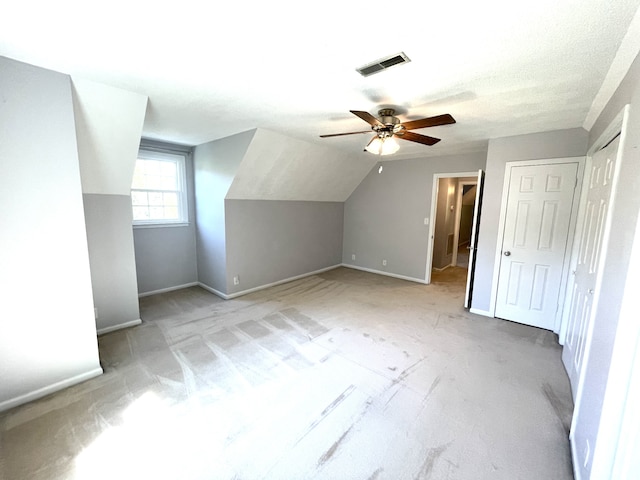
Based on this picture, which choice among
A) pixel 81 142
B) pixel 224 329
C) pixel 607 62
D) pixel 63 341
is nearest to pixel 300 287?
pixel 224 329

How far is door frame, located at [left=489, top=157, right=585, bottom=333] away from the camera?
9.29 ft

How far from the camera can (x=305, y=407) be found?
1.91 metres

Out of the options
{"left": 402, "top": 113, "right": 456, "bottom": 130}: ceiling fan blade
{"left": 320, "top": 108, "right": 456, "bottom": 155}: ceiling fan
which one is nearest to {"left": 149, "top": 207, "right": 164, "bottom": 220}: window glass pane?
{"left": 320, "top": 108, "right": 456, "bottom": 155}: ceiling fan

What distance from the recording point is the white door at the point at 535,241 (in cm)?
294

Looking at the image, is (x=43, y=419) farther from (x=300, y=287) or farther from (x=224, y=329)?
(x=300, y=287)

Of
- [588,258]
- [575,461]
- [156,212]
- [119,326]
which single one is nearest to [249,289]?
[119,326]

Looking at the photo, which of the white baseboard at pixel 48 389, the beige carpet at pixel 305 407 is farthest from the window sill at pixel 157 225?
the white baseboard at pixel 48 389

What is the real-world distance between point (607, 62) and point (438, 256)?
4528 millimetres

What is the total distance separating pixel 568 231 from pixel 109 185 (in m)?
4.99

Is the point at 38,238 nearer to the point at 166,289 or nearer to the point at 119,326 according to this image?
the point at 119,326

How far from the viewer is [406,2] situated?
1.15 metres

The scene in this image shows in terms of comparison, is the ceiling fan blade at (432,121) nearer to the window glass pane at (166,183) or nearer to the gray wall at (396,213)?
the gray wall at (396,213)

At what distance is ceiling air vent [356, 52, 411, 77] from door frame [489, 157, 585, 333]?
2.41 metres

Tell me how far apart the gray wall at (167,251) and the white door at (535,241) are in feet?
15.1
